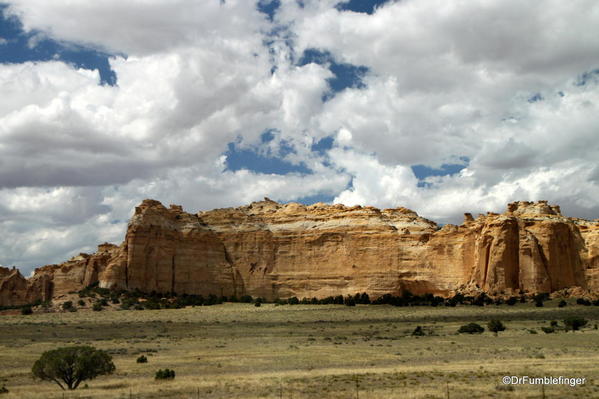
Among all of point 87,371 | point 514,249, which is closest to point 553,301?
point 514,249

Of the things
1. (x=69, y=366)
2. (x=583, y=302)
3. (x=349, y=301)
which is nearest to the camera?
(x=69, y=366)

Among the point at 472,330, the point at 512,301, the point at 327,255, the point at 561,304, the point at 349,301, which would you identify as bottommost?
the point at 472,330

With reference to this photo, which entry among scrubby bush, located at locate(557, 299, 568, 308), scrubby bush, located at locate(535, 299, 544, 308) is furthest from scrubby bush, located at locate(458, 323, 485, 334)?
scrubby bush, located at locate(557, 299, 568, 308)

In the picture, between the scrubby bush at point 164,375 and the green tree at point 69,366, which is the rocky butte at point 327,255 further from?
the green tree at point 69,366

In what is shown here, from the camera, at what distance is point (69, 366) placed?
24.0 meters

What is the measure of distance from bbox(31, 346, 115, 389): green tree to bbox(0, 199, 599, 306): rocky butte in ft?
219

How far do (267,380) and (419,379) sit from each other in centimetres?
587

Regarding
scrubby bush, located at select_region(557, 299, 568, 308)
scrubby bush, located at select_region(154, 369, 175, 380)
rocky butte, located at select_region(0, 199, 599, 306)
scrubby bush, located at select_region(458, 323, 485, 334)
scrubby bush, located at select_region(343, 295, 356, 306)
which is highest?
rocky butte, located at select_region(0, 199, 599, 306)

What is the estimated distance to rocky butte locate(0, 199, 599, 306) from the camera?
84.8 m

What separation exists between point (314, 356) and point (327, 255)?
68.0m

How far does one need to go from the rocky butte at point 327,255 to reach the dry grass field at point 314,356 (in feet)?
75.0

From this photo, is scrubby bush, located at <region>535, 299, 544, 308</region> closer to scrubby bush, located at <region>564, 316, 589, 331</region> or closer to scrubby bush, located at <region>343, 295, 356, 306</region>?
scrubby bush, located at <region>343, 295, 356, 306</region>

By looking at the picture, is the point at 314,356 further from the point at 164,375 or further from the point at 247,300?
the point at 247,300

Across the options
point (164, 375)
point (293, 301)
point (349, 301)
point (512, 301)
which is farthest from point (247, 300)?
point (164, 375)
